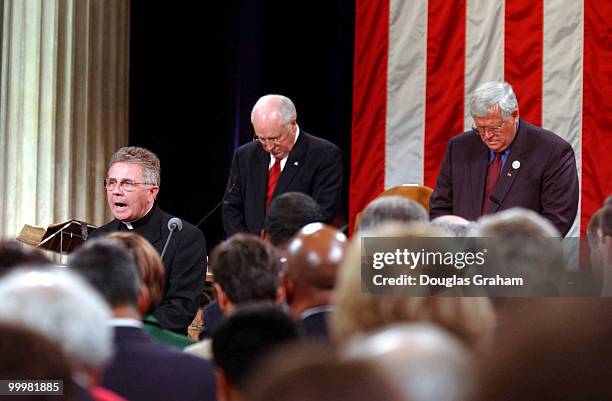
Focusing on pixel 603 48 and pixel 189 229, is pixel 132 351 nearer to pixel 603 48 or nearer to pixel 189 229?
pixel 189 229

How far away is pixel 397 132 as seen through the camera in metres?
7.06

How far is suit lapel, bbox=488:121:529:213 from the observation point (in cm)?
472

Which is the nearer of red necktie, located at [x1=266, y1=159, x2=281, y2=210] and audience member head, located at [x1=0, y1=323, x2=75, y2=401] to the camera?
audience member head, located at [x1=0, y1=323, x2=75, y2=401]

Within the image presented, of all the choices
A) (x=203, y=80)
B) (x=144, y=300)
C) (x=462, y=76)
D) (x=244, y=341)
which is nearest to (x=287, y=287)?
(x=144, y=300)

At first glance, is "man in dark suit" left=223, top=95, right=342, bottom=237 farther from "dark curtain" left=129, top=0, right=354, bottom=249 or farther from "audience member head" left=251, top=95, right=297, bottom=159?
"dark curtain" left=129, top=0, right=354, bottom=249

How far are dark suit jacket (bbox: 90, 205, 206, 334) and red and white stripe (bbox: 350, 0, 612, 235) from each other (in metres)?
2.65

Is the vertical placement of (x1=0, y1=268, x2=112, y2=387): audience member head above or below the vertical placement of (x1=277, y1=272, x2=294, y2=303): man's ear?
above

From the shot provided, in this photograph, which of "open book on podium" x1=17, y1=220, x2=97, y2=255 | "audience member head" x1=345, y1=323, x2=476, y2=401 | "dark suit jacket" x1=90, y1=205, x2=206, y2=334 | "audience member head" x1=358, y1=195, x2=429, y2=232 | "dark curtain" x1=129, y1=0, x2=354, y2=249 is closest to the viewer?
"audience member head" x1=345, y1=323, x2=476, y2=401

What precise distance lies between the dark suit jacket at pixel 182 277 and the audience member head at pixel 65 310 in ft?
9.18

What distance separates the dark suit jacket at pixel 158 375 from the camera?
2.20m

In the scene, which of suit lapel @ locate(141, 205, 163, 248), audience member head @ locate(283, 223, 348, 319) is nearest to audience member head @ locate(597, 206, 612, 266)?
audience member head @ locate(283, 223, 348, 319)

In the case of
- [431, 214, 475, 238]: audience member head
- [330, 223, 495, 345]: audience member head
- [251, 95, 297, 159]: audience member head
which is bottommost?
[330, 223, 495, 345]: audience member head

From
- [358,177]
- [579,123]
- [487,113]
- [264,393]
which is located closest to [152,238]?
[487,113]

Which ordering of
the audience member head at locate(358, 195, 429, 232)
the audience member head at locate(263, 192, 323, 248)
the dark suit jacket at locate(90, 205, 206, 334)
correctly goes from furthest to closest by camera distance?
the dark suit jacket at locate(90, 205, 206, 334), the audience member head at locate(263, 192, 323, 248), the audience member head at locate(358, 195, 429, 232)
